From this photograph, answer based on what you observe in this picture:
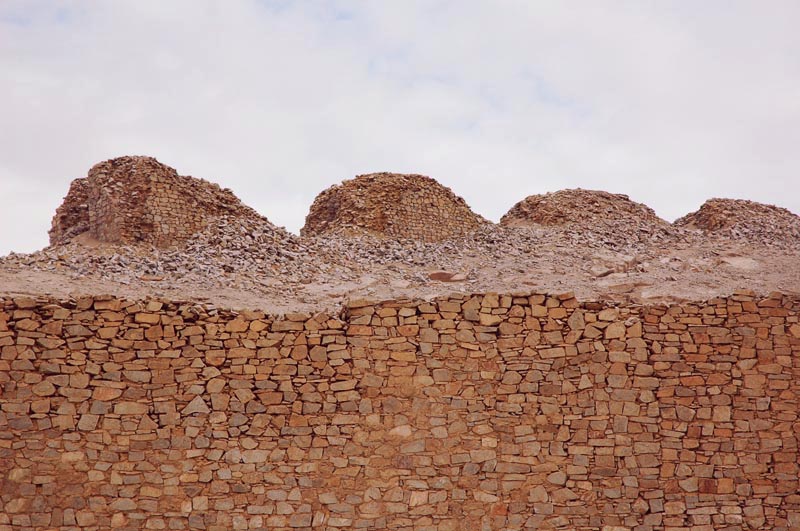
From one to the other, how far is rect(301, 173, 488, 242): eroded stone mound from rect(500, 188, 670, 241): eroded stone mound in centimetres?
166

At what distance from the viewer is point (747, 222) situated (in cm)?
2548

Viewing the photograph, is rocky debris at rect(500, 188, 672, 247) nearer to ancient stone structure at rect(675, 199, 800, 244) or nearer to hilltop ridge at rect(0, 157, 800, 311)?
hilltop ridge at rect(0, 157, 800, 311)

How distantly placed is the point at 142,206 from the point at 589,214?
1247 centimetres

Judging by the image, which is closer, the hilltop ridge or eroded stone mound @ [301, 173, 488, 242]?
the hilltop ridge

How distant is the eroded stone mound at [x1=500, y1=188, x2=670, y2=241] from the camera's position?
25.6m

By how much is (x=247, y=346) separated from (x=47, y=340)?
211 cm

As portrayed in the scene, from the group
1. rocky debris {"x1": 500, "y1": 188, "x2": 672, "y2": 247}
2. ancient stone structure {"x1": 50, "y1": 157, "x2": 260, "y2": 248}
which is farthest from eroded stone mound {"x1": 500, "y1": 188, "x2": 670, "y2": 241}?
ancient stone structure {"x1": 50, "y1": 157, "x2": 260, "y2": 248}

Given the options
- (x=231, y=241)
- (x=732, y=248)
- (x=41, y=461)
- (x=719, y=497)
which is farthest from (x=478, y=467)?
(x=732, y=248)

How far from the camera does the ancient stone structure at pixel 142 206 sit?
2175cm

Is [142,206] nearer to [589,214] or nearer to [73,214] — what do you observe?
[73,214]

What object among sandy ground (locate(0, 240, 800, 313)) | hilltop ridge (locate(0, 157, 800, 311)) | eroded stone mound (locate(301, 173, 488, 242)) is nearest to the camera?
sandy ground (locate(0, 240, 800, 313))

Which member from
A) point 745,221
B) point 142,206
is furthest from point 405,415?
point 745,221

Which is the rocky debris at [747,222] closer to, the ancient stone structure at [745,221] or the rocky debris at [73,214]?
the ancient stone structure at [745,221]

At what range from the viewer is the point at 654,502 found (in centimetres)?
1050
